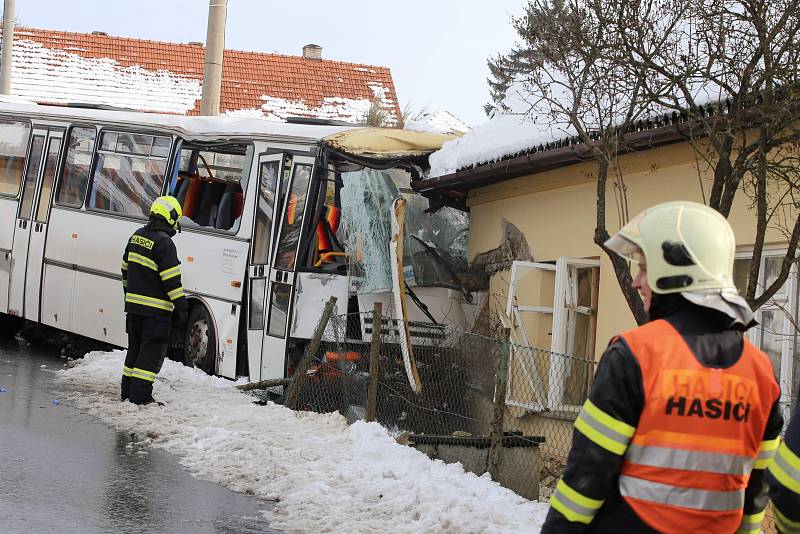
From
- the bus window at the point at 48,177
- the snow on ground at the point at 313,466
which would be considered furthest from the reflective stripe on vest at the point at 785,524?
the bus window at the point at 48,177

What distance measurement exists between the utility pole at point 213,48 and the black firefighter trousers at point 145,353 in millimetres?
6952

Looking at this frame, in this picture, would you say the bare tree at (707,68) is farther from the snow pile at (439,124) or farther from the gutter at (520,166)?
the snow pile at (439,124)

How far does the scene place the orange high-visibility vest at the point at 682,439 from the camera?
3092 mm

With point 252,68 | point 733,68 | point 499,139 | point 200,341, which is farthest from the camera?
point 252,68

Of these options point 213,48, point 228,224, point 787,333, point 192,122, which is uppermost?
point 213,48

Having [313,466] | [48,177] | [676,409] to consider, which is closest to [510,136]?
[313,466]

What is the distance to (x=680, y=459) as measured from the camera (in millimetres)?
3104

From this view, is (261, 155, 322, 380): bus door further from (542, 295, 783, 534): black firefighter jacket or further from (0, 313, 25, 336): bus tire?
(542, 295, 783, 534): black firefighter jacket

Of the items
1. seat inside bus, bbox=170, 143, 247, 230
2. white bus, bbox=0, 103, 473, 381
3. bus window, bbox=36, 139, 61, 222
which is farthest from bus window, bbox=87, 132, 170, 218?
bus window, bbox=36, 139, 61, 222

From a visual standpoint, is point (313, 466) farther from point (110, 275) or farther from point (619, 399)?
point (110, 275)

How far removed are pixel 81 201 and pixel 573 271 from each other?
21.7 ft

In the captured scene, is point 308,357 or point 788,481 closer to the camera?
point 788,481

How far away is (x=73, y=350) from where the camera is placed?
1543 cm

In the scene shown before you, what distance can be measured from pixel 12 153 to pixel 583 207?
8288mm
